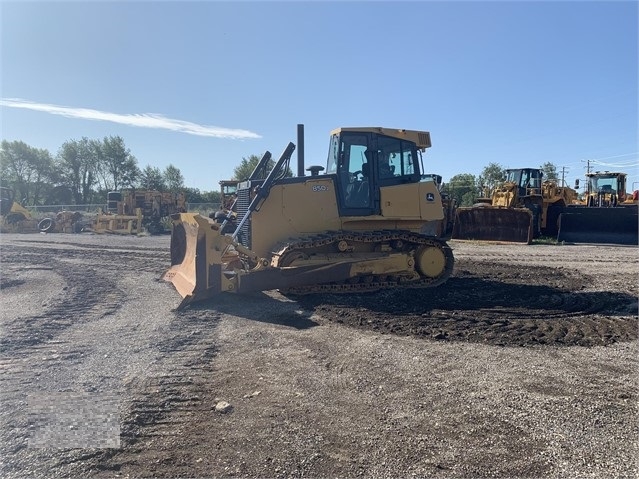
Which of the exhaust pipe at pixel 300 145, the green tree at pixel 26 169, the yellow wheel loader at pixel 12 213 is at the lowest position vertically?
the yellow wheel loader at pixel 12 213

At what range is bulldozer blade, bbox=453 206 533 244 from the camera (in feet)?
65.5

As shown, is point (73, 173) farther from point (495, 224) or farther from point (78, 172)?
point (495, 224)

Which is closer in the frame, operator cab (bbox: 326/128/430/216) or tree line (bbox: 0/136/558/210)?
operator cab (bbox: 326/128/430/216)

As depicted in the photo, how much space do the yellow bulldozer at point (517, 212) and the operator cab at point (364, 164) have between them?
12469 millimetres

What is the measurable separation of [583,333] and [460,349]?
1900 mm

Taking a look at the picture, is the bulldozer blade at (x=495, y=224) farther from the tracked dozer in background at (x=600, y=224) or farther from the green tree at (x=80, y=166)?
the green tree at (x=80, y=166)

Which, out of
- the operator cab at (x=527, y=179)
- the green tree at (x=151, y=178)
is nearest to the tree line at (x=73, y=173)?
the green tree at (x=151, y=178)

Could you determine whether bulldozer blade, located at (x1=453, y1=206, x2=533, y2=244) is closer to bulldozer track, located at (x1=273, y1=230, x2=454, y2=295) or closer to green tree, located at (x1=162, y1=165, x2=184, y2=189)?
bulldozer track, located at (x1=273, y1=230, x2=454, y2=295)

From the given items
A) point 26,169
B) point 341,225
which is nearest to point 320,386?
point 341,225

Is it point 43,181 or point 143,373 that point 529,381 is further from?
point 43,181

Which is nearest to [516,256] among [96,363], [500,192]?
[500,192]

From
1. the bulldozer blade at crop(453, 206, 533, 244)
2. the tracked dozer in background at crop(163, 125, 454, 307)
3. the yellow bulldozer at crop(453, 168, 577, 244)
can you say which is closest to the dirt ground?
the tracked dozer in background at crop(163, 125, 454, 307)

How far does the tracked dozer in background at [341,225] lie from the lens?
8391 mm

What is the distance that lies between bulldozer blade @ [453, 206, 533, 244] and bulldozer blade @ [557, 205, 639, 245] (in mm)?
1767
